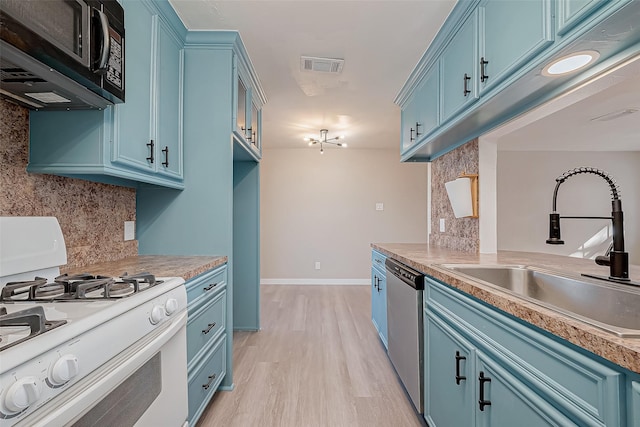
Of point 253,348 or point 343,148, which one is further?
point 343,148

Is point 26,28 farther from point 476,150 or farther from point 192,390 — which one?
point 476,150

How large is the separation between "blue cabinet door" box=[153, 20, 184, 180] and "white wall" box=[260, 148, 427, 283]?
11.5 ft

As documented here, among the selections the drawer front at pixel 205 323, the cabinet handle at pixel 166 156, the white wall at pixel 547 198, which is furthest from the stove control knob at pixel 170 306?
the white wall at pixel 547 198

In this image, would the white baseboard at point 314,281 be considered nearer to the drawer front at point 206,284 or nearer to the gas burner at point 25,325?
the drawer front at point 206,284

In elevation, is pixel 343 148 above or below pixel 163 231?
above

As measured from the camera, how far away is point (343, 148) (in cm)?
561

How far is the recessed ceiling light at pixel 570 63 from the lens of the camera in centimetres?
116

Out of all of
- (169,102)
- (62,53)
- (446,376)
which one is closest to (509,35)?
(446,376)

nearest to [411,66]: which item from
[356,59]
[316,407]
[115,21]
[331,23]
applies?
[356,59]

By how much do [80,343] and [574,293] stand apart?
65.7 inches

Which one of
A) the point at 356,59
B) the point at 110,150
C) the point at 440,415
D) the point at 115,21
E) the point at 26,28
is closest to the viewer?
the point at 26,28

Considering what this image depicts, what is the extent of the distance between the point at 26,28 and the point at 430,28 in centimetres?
208

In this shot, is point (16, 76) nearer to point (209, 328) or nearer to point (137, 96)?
point (137, 96)

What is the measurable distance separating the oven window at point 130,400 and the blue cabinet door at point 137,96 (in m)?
0.93
